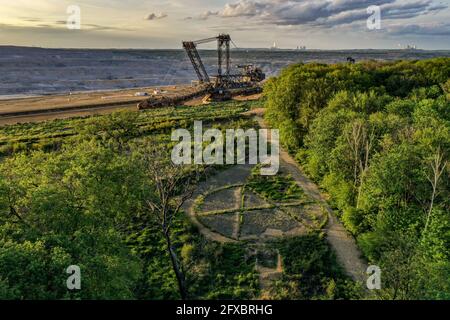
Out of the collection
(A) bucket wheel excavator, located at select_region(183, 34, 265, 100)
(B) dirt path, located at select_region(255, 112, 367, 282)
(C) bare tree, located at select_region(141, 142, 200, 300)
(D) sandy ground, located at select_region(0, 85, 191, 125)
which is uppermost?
(A) bucket wheel excavator, located at select_region(183, 34, 265, 100)

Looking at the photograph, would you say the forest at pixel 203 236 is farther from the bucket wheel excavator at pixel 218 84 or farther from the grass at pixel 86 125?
the bucket wheel excavator at pixel 218 84

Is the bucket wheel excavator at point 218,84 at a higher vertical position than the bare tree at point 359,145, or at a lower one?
higher

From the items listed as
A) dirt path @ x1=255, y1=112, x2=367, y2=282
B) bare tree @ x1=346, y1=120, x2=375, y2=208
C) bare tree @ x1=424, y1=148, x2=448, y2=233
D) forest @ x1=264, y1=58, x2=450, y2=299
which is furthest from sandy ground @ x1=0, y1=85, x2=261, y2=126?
bare tree @ x1=424, y1=148, x2=448, y2=233

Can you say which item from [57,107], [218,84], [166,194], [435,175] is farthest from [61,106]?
[435,175]

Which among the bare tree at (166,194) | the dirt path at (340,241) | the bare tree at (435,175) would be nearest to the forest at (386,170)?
the bare tree at (435,175)

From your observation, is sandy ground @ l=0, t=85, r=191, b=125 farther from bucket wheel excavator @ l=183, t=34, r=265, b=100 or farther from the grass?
bucket wheel excavator @ l=183, t=34, r=265, b=100

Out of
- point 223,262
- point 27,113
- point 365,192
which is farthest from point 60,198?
point 27,113

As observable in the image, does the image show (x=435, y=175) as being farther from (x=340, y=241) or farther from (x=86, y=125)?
(x=86, y=125)
